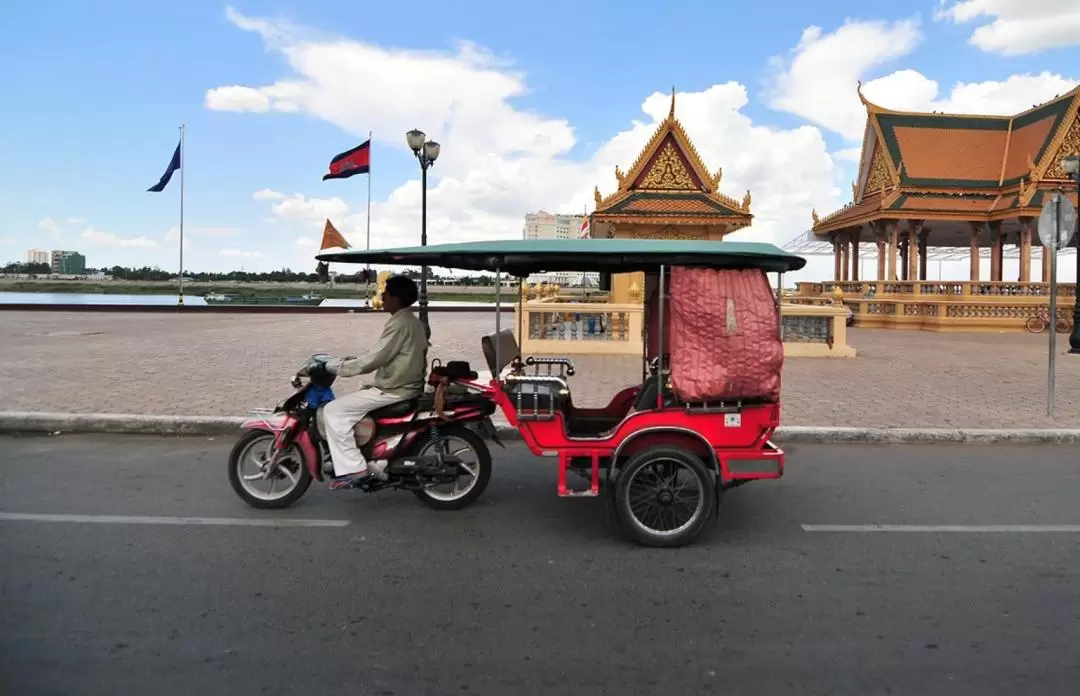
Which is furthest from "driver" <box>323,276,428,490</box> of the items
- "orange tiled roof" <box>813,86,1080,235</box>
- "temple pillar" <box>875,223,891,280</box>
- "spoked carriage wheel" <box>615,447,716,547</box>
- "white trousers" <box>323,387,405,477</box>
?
"temple pillar" <box>875,223,891,280</box>

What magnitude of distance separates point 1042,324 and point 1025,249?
355 cm

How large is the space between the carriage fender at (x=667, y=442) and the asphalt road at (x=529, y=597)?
511 mm

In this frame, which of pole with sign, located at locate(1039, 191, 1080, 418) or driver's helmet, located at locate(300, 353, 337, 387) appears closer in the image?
driver's helmet, located at locate(300, 353, 337, 387)

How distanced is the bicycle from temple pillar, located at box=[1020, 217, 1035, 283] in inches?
52.4

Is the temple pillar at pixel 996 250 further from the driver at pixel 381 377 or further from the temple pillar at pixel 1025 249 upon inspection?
the driver at pixel 381 377

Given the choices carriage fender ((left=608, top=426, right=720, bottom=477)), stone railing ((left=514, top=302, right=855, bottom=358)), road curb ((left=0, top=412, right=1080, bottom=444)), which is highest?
stone railing ((left=514, top=302, right=855, bottom=358))

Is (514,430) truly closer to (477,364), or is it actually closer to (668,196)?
(477,364)

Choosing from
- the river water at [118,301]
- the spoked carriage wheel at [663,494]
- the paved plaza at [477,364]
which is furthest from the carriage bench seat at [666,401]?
the river water at [118,301]

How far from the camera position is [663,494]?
487 centimetres

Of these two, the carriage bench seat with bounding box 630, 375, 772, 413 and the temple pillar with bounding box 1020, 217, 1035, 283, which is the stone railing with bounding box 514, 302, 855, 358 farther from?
the temple pillar with bounding box 1020, 217, 1035, 283

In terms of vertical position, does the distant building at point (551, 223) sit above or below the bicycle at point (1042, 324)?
above

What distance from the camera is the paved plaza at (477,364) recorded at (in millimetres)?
9336

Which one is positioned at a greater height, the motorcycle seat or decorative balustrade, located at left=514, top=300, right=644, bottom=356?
decorative balustrade, located at left=514, top=300, right=644, bottom=356

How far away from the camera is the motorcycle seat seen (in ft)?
17.7
